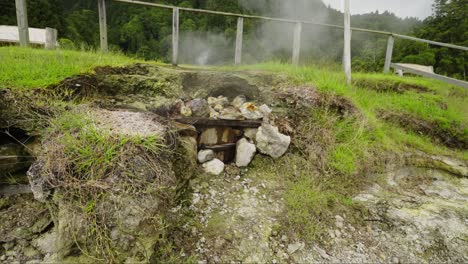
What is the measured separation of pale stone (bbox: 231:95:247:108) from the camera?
3.85 meters

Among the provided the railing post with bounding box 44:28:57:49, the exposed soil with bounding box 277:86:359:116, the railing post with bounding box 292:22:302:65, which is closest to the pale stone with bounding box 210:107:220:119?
the exposed soil with bounding box 277:86:359:116

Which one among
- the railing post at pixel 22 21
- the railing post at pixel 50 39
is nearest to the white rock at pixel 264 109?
the railing post at pixel 50 39

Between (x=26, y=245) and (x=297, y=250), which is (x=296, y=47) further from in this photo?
(x=26, y=245)

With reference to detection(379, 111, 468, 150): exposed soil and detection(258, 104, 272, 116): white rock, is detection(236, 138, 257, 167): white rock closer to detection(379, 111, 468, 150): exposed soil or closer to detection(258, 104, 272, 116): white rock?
detection(258, 104, 272, 116): white rock

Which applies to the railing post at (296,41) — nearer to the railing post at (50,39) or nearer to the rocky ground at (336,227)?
the rocky ground at (336,227)

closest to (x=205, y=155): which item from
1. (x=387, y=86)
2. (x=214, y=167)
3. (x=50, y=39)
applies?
(x=214, y=167)

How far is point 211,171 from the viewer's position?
3.05 meters

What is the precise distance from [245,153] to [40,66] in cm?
293

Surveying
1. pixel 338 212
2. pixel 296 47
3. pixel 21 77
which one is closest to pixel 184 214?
pixel 338 212

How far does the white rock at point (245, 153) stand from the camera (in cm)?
326

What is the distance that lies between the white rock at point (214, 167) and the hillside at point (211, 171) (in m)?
0.03

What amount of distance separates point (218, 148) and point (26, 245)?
6.86ft

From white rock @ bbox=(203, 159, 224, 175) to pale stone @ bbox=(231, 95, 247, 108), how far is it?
1.08 m

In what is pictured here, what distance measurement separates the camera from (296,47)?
221 inches
